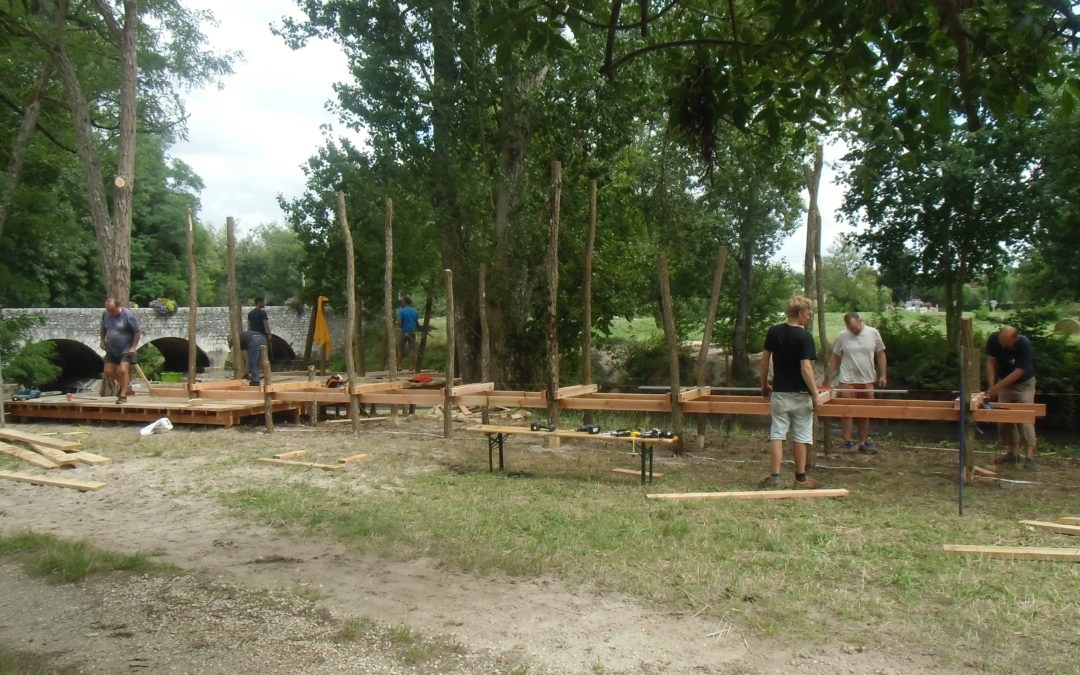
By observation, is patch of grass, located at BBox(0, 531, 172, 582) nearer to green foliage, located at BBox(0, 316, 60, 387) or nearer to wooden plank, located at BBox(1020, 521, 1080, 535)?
wooden plank, located at BBox(1020, 521, 1080, 535)

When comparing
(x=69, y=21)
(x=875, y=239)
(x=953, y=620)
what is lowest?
(x=953, y=620)

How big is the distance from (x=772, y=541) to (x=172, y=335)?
90.3 ft

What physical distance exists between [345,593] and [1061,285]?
16.0 m

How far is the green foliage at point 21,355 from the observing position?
46.4 ft

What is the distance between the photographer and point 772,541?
570 centimetres

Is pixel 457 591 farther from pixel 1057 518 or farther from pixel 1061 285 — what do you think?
pixel 1061 285

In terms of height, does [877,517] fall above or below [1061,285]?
below

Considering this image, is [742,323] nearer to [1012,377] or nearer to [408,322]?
[408,322]

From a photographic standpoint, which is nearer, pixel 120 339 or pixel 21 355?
pixel 120 339

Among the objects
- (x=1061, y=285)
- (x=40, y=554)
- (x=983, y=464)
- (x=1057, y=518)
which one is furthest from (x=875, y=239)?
(x=40, y=554)

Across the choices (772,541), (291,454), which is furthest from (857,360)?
(291,454)

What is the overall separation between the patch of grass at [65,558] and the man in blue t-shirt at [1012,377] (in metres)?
7.93

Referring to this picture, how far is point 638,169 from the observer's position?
20.7 m

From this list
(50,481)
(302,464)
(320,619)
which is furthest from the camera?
(302,464)
